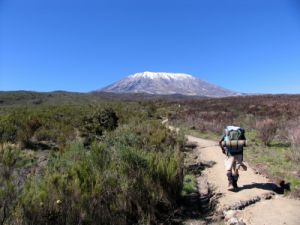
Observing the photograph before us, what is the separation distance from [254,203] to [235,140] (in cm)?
130

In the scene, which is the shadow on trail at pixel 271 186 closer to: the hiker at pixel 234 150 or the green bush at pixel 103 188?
the hiker at pixel 234 150

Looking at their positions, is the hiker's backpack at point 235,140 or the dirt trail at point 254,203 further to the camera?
the hiker's backpack at point 235,140

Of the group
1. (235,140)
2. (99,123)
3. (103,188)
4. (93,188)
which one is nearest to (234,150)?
(235,140)

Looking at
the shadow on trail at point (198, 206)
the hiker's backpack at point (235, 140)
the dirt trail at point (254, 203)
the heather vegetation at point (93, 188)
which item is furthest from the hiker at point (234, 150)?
the heather vegetation at point (93, 188)

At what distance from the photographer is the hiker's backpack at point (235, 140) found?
705 centimetres

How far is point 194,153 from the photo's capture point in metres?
12.2

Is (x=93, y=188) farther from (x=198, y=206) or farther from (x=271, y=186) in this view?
(x=271, y=186)

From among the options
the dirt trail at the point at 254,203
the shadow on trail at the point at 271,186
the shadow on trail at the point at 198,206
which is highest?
the shadow on trail at the point at 271,186

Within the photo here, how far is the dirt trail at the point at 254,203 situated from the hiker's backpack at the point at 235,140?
0.84 m

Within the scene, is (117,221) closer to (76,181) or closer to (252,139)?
(76,181)

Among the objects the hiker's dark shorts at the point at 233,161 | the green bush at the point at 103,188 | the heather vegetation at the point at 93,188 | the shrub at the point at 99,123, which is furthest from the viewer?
the shrub at the point at 99,123

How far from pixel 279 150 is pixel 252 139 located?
3.03 m

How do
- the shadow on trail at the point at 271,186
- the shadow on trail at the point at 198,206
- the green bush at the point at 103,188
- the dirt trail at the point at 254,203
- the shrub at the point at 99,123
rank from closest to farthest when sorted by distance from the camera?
the green bush at the point at 103,188 < the dirt trail at the point at 254,203 < the shadow on trail at the point at 198,206 < the shadow on trail at the point at 271,186 < the shrub at the point at 99,123

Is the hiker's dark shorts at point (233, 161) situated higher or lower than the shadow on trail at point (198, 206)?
higher
